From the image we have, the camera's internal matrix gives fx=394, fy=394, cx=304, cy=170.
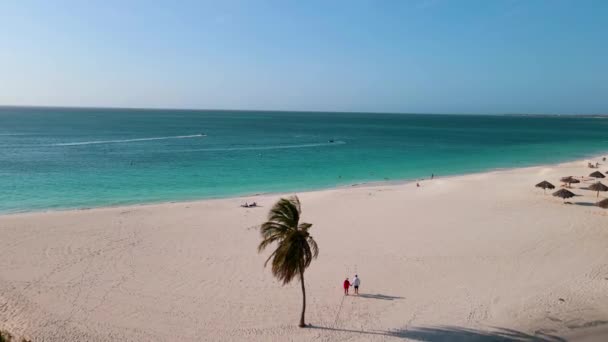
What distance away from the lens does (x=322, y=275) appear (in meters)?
16.6

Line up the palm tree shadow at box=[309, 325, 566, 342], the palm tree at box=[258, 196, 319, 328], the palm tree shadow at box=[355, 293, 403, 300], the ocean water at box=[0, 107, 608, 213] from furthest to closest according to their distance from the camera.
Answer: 1. the ocean water at box=[0, 107, 608, 213]
2. the palm tree shadow at box=[355, 293, 403, 300]
3. the palm tree shadow at box=[309, 325, 566, 342]
4. the palm tree at box=[258, 196, 319, 328]

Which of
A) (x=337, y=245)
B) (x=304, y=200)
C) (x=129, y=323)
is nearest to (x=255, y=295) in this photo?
(x=129, y=323)

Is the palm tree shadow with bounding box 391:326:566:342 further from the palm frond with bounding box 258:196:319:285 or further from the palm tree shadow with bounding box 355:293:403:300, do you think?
the palm frond with bounding box 258:196:319:285

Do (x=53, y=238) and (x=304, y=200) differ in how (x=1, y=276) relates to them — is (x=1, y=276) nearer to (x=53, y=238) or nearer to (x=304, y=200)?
(x=53, y=238)

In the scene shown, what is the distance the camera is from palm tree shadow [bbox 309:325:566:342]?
11.6m

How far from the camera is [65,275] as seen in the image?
1653cm

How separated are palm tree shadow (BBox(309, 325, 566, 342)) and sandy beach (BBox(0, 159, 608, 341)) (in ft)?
0.18

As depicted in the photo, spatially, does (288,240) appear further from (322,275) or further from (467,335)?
(322,275)

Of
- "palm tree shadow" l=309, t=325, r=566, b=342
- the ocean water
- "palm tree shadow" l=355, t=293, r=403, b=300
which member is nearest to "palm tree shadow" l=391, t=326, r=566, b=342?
"palm tree shadow" l=309, t=325, r=566, b=342

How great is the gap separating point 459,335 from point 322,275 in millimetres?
6178

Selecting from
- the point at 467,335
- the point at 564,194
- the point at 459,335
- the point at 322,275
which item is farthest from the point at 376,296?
the point at 564,194

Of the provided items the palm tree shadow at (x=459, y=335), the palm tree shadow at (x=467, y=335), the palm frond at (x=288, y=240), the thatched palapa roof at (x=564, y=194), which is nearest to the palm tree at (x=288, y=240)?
the palm frond at (x=288, y=240)

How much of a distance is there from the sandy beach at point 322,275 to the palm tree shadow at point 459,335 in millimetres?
56

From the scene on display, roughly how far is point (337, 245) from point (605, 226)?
16.1m
